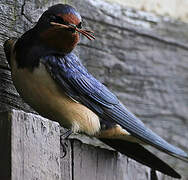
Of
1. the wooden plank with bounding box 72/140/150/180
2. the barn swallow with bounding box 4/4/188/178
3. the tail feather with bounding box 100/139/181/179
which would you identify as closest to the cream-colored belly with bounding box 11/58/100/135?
the barn swallow with bounding box 4/4/188/178

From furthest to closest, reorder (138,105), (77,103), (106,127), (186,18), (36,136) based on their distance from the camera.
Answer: (186,18)
(138,105)
(106,127)
(77,103)
(36,136)

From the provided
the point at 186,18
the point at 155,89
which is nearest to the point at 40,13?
the point at 155,89

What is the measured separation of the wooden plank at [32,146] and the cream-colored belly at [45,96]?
385mm

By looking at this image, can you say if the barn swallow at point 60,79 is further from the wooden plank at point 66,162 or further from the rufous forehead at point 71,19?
the wooden plank at point 66,162

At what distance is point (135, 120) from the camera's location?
2107 mm

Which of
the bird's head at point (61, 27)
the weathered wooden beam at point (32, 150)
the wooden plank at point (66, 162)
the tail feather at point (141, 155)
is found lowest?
the tail feather at point (141, 155)

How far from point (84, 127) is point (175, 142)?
693mm

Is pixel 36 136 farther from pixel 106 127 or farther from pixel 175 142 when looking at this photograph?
pixel 175 142

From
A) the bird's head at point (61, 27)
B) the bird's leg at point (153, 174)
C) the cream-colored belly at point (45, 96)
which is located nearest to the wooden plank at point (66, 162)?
the cream-colored belly at point (45, 96)

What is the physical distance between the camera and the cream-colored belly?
1.89 meters

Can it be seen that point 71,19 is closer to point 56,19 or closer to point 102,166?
point 56,19

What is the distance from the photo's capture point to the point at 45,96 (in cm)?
189

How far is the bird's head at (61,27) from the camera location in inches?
71.2

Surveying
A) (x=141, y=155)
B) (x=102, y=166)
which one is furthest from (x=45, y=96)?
(x=141, y=155)
